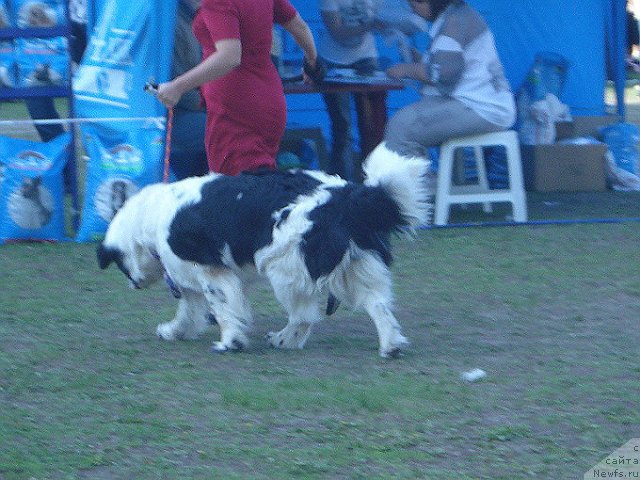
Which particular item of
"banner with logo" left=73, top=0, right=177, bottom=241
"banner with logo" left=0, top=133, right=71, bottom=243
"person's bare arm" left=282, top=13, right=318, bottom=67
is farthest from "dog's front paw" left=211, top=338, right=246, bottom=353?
"banner with logo" left=0, top=133, right=71, bottom=243

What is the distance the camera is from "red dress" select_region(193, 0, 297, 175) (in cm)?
497

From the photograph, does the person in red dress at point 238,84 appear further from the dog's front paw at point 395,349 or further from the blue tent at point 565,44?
the blue tent at point 565,44

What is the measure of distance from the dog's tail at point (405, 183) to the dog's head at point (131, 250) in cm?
110

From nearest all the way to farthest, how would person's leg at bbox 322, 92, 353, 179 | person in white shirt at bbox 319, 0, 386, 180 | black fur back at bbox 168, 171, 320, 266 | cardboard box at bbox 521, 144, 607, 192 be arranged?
black fur back at bbox 168, 171, 320, 266, person in white shirt at bbox 319, 0, 386, 180, person's leg at bbox 322, 92, 353, 179, cardboard box at bbox 521, 144, 607, 192

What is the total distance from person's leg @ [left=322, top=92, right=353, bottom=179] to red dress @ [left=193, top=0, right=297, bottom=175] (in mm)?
3323

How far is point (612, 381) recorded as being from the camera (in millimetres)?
4191

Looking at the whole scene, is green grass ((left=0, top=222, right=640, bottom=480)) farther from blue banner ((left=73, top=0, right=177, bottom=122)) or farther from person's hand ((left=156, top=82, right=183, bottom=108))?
blue banner ((left=73, top=0, right=177, bottom=122))

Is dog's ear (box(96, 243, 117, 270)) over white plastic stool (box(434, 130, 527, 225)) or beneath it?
over

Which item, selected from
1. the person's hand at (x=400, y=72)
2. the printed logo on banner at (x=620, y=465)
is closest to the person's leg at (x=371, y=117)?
the person's hand at (x=400, y=72)

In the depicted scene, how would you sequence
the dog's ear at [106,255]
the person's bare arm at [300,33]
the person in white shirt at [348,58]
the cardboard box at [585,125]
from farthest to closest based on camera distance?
the cardboard box at [585,125]
the person in white shirt at [348,58]
the person's bare arm at [300,33]
the dog's ear at [106,255]

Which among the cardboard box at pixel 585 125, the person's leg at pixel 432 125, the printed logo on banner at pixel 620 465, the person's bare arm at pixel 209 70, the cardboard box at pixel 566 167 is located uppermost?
the person's bare arm at pixel 209 70

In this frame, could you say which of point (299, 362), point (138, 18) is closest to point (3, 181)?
point (138, 18)

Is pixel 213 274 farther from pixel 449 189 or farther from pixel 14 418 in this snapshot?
pixel 449 189

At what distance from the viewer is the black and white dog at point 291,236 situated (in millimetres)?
4520
